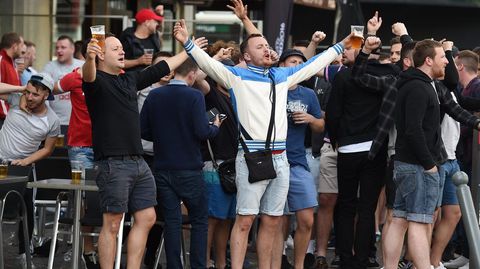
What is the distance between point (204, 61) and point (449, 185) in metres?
2.82

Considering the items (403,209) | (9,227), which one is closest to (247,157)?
(403,209)

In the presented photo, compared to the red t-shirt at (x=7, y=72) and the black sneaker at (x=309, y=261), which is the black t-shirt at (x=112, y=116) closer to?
the black sneaker at (x=309, y=261)

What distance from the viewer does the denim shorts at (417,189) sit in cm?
1029

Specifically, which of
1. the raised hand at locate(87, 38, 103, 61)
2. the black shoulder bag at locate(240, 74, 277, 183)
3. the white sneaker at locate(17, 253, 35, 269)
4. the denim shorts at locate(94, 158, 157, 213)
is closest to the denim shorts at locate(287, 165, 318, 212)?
the black shoulder bag at locate(240, 74, 277, 183)

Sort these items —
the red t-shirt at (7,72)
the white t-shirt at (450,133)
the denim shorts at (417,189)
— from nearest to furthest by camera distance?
the denim shorts at (417,189), the white t-shirt at (450,133), the red t-shirt at (7,72)

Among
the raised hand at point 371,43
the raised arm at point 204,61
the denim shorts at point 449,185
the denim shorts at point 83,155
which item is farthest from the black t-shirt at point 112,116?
the denim shorts at point 449,185

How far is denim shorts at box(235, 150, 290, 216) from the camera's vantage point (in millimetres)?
10172

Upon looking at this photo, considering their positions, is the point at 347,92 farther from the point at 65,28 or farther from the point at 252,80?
the point at 65,28

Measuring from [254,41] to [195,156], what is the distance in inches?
43.9

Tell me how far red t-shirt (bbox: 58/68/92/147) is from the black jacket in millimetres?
3021

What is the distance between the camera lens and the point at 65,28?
20484 millimetres

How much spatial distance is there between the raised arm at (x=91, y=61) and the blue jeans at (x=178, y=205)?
4.58ft

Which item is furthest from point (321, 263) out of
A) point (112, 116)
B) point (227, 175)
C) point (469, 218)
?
point (469, 218)

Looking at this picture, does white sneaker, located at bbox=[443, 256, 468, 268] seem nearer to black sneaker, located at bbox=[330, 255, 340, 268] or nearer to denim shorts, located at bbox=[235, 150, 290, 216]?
black sneaker, located at bbox=[330, 255, 340, 268]
